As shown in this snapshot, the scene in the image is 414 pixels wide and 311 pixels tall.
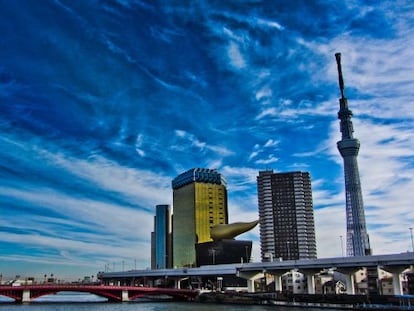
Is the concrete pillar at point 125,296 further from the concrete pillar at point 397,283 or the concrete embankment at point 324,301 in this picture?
the concrete pillar at point 397,283

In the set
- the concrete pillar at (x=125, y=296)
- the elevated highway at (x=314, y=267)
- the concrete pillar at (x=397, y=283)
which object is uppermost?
the elevated highway at (x=314, y=267)

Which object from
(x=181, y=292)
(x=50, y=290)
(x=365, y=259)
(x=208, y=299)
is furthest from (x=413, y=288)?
(x=50, y=290)

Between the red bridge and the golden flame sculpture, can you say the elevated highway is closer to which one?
the red bridge

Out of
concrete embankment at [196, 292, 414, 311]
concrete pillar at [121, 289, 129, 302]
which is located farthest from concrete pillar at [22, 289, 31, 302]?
concrete embankment at [196, 292, 414, 311]

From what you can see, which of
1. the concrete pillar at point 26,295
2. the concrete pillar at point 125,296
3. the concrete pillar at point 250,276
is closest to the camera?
the concrete pillar at point 26,295

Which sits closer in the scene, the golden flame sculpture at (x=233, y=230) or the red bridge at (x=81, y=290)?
the red bridge at (x=81, y=290)

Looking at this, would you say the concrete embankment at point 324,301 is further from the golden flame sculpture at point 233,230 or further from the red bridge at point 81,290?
the golden flame sculpture at point 233,230

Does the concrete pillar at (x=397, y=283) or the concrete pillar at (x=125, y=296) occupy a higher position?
the concrete pillar at (x=397, y=283)

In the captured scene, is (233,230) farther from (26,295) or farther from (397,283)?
(397,283)

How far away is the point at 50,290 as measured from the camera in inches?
4146

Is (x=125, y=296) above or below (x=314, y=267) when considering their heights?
below

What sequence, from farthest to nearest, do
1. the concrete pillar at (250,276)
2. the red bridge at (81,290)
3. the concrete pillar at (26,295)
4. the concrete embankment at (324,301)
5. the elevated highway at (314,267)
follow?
the concrete pillar at (250,276)
the concrete pillar at (26,295)
the red bridge at (81,290)
the elevated highway at (314,267)
the concrete embankment at (324,301)

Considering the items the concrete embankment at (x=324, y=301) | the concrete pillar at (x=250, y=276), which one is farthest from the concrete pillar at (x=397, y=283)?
the concrete pillar at (x=250, y=276)

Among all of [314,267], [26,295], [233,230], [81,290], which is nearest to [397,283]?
[314,267]
